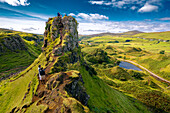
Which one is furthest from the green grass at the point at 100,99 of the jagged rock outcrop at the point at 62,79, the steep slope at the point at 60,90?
the jagged rock outcrop at the point at 62,79

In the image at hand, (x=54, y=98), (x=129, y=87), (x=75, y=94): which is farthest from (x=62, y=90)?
(x=129, y=87)

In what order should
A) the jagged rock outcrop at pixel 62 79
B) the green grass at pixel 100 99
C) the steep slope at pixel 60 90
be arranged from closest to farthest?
1. the jagged rock outcrop at pixel 62 79
2. the steep slope at pixel 60 90
3. the green grass at pixel 100 99

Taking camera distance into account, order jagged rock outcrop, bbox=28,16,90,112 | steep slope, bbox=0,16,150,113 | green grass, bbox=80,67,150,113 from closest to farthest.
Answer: jagged rock outcrop, bbox=28,16,90,112 < steep slope, bbox=0,16,150,113 < green grass, bbox=80,67,150,113

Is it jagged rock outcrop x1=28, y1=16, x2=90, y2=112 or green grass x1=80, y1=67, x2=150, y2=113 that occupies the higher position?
jagged rock outcrop x1=28, y1=16, x2=90, y2=112

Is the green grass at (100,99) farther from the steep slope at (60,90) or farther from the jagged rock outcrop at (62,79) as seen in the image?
the jagged rock outcrop at (62,79)

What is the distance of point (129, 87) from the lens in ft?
458

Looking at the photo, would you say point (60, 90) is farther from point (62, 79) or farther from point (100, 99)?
point (100, 99)

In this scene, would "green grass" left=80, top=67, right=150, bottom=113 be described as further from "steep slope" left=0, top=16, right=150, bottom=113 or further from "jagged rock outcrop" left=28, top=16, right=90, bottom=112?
"jagged rock outcrop" left=28, top=16, right=90, bottom=112

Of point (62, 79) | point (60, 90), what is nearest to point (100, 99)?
point (62, 79)

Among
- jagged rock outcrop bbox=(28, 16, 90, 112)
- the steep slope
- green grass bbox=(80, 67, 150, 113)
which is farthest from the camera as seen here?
green grass bbox=(80, 67, 150, 113)

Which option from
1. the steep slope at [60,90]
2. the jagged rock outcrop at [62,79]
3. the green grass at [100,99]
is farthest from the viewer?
the green grass at [100,99]

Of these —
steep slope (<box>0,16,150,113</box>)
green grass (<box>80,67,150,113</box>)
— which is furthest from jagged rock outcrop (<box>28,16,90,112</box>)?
green grass (<box>80,67,150,113</box>)

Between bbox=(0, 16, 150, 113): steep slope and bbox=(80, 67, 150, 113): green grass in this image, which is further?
bbox=(80, 67, 150, 113): green grass

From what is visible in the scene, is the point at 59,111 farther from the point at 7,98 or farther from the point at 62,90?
the point at 7,98
